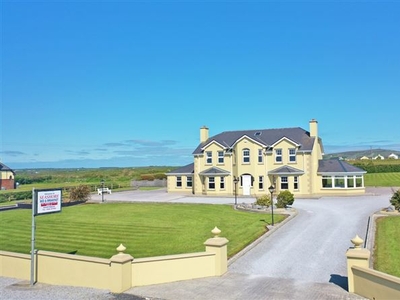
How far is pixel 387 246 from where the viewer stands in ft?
50.5

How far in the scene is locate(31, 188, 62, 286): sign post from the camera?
1187 cm

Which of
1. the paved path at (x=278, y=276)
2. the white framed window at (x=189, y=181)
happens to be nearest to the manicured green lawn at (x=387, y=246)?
the paved path at (x=278, y=276)

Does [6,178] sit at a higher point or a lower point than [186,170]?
lower

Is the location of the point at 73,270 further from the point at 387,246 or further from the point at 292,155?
the point at 292,155

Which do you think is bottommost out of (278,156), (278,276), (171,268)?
(278,276)

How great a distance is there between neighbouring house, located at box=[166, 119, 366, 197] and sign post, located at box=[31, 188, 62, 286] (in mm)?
27568

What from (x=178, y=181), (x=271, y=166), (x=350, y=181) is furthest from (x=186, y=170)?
(x=350, y=181)

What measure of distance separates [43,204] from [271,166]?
3105 centimetres

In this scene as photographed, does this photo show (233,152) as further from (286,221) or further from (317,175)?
(286,221)

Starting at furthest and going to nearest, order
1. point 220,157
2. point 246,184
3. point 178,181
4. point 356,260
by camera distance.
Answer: point 178,181
point 220,157
point 246,184
point 356,260

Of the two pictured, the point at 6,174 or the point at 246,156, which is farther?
the point at 6,174

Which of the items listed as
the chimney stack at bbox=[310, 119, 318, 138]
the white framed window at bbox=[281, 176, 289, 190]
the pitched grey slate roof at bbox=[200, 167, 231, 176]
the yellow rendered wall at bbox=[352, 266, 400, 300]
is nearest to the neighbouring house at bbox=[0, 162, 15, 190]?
the pitched grey slate roof at bbox=[200, 167, 231, 176]

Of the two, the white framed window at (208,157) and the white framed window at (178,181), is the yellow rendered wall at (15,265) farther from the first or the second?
the white framed window at (178,181)

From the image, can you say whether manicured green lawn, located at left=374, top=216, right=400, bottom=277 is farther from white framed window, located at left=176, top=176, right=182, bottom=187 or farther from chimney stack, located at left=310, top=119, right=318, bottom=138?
white framed window, located at left=176, top=176, right=182, bottom=187
